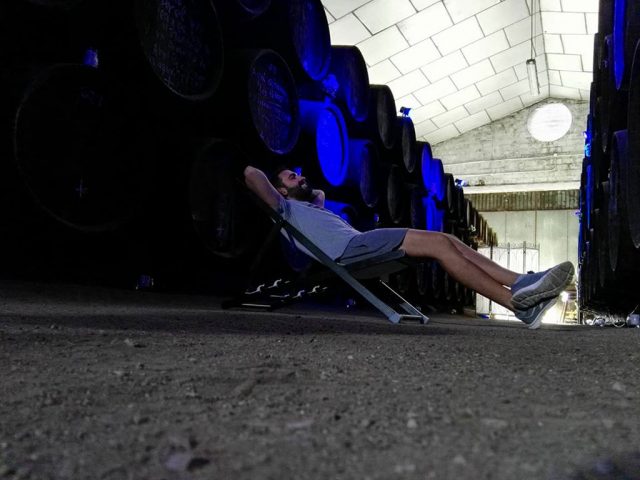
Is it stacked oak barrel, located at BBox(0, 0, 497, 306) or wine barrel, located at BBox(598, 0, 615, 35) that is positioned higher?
wine barrel, located at BBox(598, 0, 615, 35)

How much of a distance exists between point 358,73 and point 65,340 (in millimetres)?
3686

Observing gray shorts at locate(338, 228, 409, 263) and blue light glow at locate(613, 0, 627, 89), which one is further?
gray shorts at locate(338, 228, 409, 263)

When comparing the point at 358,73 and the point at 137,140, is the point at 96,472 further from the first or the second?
the point at 358,73

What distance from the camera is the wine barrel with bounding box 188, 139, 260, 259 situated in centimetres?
274

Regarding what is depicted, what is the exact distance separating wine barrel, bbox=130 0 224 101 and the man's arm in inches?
18.7

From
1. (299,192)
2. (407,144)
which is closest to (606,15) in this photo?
(299,192)

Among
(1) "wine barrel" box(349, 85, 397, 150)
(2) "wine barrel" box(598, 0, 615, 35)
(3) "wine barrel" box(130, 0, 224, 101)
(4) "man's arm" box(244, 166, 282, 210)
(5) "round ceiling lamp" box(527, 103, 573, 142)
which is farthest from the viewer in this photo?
(5) "round ceiling lamp" box(527, 103, 573, 142)

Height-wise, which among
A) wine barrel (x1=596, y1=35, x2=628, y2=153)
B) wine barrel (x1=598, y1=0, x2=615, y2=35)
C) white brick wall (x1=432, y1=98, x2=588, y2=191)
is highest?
white brick wall (x1=432, y1=98, x2=588, y2=191)

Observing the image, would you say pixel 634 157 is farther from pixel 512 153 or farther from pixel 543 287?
pixel 512 153

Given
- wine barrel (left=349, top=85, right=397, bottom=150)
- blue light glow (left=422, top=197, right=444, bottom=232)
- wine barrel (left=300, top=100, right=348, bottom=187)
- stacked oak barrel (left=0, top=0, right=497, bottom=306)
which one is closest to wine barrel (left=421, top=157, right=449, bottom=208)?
blue light glow (left=422, top=197, right=444, bottom=232)

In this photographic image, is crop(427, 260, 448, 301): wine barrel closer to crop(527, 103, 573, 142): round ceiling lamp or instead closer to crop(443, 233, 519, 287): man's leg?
crop(443, 233, 519, 287): man's leg

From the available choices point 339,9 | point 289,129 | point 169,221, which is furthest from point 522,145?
point 169,221

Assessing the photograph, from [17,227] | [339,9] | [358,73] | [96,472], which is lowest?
[96,472]

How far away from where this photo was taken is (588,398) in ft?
2.86
